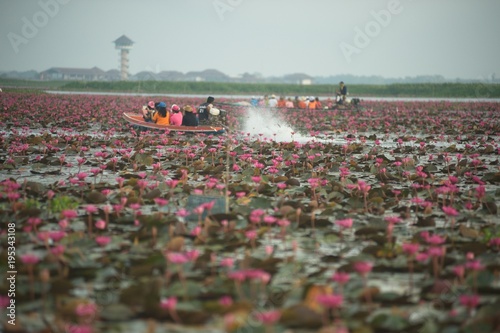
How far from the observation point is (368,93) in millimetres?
76438

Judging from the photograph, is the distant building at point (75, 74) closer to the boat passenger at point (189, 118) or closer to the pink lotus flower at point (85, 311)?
the boat passenger at point (189, 118)

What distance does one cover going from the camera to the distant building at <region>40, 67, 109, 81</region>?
143575 mm

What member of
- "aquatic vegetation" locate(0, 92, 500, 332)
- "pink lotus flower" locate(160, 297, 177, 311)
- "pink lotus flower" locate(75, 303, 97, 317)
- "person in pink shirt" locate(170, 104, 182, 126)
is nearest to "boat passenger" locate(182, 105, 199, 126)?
"person in pink shirt" locate(170, 104, 182, 126)

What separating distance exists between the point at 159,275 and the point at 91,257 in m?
0.72

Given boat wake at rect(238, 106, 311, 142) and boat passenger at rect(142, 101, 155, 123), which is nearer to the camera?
boat wake at rect(238, 106, 311, 142)

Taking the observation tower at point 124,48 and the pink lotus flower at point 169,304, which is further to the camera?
the observation tower at point 124,48

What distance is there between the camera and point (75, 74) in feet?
476

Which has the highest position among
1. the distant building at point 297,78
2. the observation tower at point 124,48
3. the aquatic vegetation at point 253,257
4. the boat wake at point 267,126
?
the observation tower at point 124,48

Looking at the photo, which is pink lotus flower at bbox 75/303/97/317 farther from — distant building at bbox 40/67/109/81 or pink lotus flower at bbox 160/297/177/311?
distant building at bbox 40/67/109/81

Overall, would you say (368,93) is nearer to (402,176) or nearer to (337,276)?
(402,176)

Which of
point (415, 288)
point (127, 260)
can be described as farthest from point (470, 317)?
point (127, 260)

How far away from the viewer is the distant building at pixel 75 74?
144m

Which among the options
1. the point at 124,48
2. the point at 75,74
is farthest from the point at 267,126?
the point at 75,74

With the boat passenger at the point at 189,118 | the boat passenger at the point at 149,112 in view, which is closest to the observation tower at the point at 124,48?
the boat passenger at the point at 149,112
